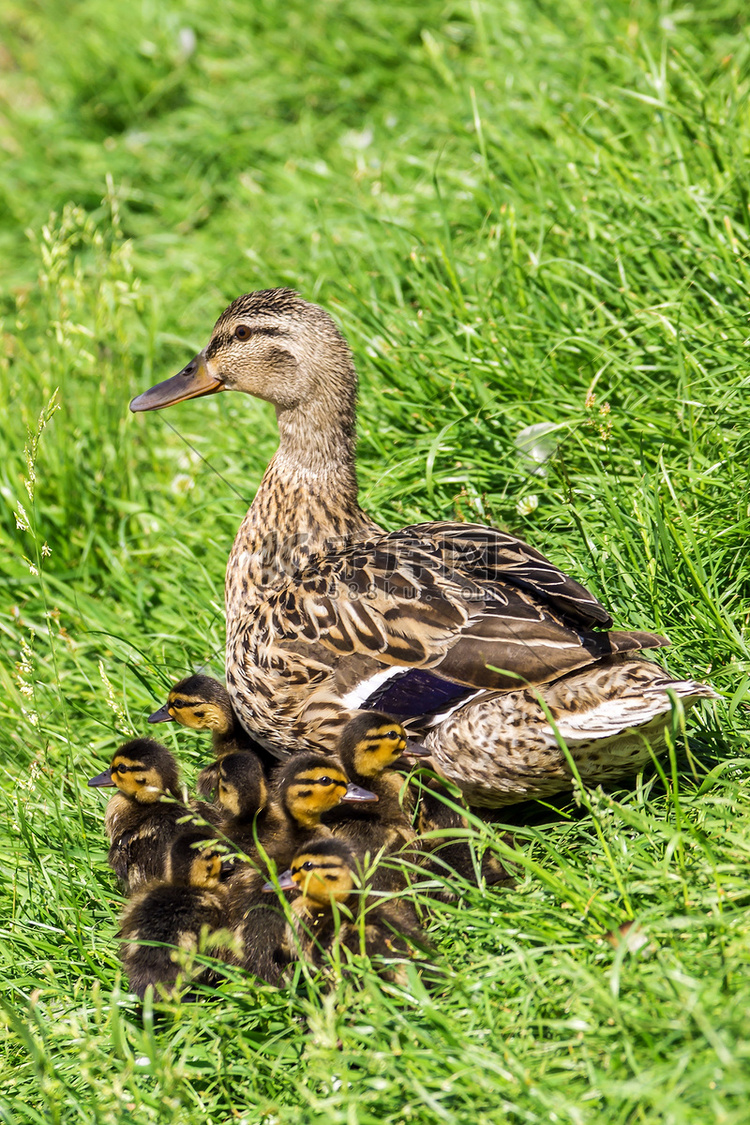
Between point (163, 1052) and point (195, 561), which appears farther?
point (195, 561)

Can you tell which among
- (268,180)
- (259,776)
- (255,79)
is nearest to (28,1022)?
(259,776)

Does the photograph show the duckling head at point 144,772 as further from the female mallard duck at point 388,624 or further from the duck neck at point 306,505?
the duck neck at point 306,505

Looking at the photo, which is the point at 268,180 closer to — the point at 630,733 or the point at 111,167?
the point at 111,167

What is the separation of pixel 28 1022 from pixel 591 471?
242 cm

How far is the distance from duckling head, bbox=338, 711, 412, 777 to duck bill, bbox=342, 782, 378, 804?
6 cm

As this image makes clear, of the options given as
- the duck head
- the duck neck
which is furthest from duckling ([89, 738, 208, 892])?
the duck head

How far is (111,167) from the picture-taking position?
21.8 ft

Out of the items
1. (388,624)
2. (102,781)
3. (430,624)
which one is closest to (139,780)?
(102,781)

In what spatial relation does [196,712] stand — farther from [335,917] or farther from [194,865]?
[335,917]

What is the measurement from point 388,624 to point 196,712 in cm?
69

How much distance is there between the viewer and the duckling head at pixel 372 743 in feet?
9.40

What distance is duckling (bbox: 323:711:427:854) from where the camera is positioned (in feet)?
9.36

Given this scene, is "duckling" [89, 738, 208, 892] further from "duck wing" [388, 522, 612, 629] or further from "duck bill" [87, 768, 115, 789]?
"duck wing" [388, 522, 612, 629]

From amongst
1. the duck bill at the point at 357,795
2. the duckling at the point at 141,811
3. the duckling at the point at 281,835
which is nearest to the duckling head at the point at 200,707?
the duckling at the point at 141,811
